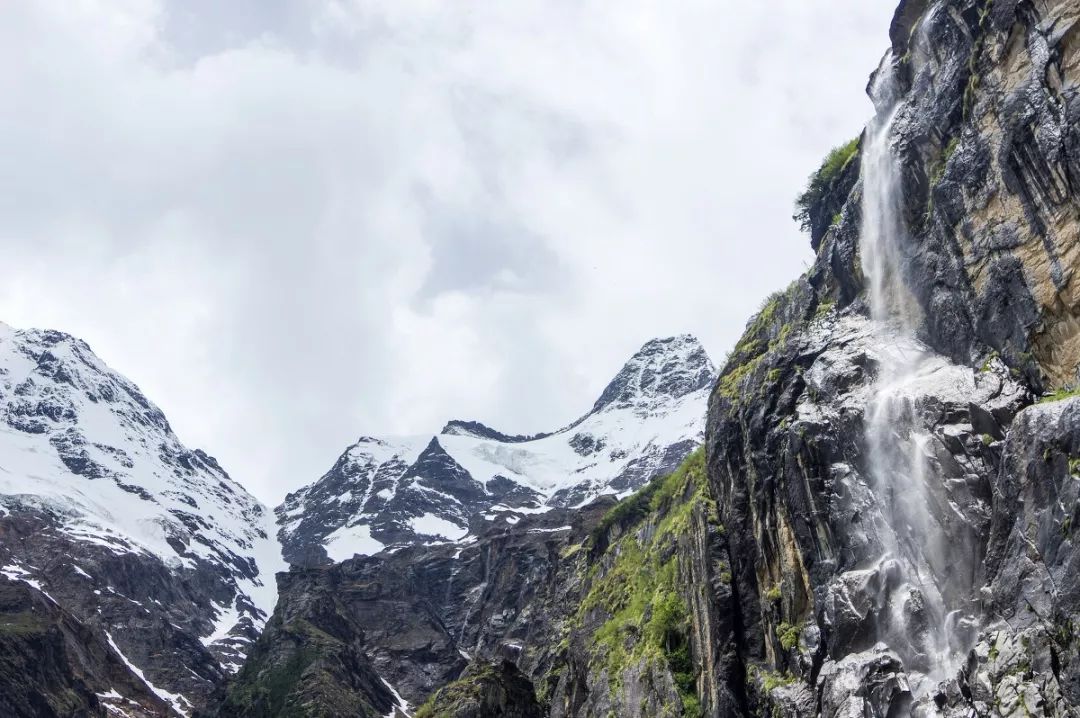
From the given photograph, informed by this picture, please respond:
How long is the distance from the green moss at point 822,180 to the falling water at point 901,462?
276 inches

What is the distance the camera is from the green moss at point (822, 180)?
2206 inches

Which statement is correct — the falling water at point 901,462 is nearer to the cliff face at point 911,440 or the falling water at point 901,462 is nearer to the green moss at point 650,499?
the cliff face at point 911,440

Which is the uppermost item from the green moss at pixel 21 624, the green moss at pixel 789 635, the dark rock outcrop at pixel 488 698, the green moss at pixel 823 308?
the green moss at pixel 21 624

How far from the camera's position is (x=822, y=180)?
57594 millimetres

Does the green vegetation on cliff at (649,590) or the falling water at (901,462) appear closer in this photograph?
the falling water at (901,462)

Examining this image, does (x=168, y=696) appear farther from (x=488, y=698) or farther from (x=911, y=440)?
(x=911, y=440)

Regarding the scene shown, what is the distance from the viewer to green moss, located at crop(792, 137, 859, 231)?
2206 inches

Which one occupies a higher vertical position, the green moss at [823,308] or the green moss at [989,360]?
the green moss at [823,308]

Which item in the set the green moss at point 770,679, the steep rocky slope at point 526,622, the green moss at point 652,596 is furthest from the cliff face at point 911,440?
the steep rocky slope at point 526,622

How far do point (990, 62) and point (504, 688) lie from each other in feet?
178

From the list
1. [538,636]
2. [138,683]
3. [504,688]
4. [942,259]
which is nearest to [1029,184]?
[942,259]

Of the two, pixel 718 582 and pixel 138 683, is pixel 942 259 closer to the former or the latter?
pixel 718 582

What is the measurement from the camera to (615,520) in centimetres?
9125

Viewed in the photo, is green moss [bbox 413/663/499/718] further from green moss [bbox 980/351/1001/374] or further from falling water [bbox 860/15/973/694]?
green moss [bbox 980/351/1001/374]
